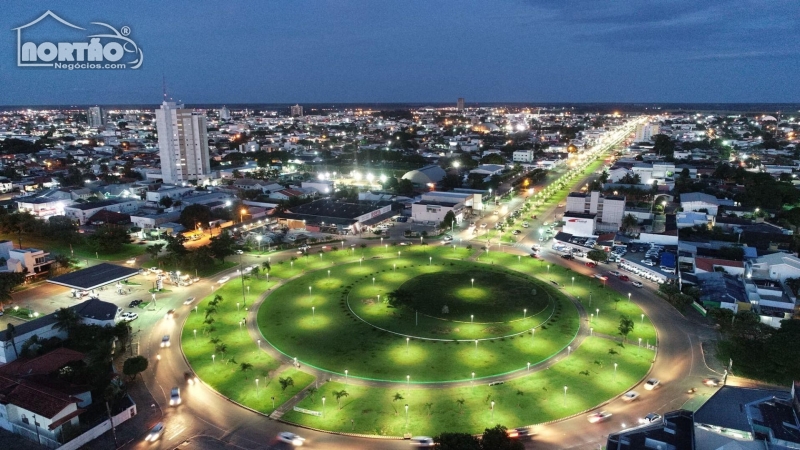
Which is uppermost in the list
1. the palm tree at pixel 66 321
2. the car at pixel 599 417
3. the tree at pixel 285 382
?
the palm tree at pixel 66 321

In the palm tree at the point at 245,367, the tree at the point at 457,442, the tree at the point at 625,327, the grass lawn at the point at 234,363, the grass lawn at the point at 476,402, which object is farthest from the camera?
the tree at the point at 625,327

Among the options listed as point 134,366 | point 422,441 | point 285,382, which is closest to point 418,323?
point 285,382

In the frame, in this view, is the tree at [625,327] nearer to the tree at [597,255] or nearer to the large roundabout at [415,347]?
the large roundabout at [415,347]

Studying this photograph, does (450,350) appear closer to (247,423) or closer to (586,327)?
(586,327)

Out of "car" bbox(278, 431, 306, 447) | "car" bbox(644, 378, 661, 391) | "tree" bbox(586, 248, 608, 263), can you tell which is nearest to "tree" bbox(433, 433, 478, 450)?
"car" bbox(278, 431, 306, 447)

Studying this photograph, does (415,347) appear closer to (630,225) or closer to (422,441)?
(422,441)

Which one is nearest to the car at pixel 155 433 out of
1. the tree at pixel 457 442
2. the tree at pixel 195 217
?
the tree at pixel 457 442
